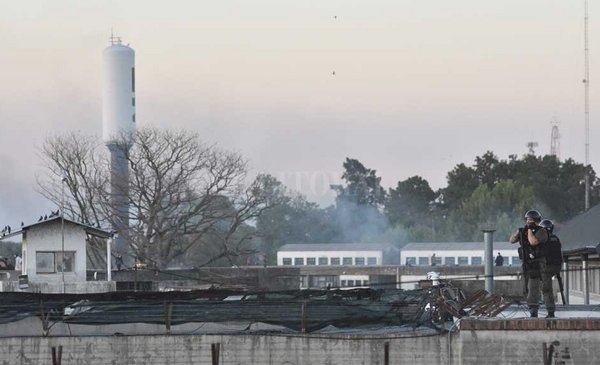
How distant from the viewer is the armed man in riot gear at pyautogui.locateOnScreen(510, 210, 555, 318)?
24.4 meters

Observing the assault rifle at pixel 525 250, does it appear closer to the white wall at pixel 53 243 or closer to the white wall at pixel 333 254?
the white wall at pixel 53 243

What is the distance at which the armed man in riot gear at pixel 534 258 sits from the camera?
79.9 feet

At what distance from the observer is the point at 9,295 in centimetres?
2869

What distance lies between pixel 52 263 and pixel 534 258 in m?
30.4

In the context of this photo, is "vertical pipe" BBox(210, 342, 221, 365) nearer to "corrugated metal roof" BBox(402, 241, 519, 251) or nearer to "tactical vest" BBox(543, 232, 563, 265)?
"tactical vest" BBox(543, 232, 563, 265)

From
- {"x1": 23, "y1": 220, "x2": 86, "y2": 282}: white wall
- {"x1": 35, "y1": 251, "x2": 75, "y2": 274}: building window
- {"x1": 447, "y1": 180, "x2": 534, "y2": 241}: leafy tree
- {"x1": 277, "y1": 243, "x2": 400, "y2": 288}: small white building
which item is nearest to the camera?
{"x1": 35, "y1": 251, "x2": 75, "y2": 274}: building window

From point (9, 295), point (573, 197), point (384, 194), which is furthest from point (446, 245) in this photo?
point (9, 295)

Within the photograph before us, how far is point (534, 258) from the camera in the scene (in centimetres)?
2475

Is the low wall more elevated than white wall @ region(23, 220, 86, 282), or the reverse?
white wall @ region(23, 220, 86, 282)

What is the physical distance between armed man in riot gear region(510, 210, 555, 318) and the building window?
29.7m

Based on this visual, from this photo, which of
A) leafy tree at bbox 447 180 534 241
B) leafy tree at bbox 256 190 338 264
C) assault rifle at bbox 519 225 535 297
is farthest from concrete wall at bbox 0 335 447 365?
leafy tree at bbox 256 190 338 264

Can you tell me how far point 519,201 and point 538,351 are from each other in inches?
4759

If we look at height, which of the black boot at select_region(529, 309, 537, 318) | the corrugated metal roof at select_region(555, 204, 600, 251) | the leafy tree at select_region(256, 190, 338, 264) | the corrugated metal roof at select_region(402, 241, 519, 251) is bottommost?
the black boot at select_region(529, 309, 537, 318)

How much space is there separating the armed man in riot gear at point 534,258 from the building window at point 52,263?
2974cm
